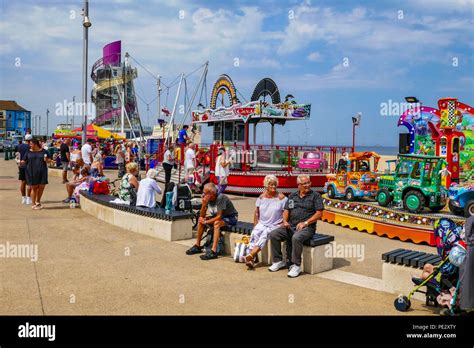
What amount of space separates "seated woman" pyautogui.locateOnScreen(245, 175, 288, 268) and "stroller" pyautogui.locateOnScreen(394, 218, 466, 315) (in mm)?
2350

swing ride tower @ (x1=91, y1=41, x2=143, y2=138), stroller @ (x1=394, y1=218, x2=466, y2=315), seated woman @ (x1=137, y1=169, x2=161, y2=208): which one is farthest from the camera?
swing ride tower @ (x1=91, y1=41, x2=143, y2=138)

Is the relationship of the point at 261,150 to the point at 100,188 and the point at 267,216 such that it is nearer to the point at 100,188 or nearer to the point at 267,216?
the point at 100,188

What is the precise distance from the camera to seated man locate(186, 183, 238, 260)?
778 cm

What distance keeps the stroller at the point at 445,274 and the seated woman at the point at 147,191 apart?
5.99 meters

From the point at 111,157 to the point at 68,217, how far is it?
69.1 ft

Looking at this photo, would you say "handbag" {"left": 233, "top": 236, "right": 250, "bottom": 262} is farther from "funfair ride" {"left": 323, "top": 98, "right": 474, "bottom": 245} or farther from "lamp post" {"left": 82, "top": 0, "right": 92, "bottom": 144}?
"lamp post" {"left": 82, "top": 0, "right": 92, "bottom": 144}

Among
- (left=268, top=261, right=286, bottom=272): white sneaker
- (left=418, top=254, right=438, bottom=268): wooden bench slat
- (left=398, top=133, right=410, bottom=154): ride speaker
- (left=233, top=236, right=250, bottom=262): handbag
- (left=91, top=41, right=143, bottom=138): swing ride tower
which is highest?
(left=91, top=41, right=143, bottom=138): swing ride tower

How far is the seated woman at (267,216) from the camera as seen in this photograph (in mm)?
7234

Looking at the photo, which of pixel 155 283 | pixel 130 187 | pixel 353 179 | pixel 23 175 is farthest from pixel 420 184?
pixel 23 175

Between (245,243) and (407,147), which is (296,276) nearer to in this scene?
(245,243)

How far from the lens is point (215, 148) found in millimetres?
19141

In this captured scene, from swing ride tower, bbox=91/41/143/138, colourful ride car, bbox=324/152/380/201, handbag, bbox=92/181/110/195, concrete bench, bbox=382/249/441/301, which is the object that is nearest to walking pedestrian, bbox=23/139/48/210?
handbag, bbox=92/181/110/195

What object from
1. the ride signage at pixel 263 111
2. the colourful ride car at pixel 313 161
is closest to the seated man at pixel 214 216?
the colourful ride car at pixel 313 161

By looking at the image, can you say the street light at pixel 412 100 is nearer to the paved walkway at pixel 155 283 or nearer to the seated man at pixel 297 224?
the paved walkway at pixel 155 283
